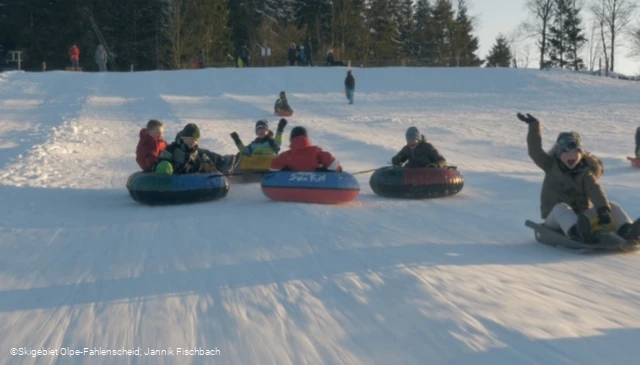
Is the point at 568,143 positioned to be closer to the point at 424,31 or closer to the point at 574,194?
the point at 574,194

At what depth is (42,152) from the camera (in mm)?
15188

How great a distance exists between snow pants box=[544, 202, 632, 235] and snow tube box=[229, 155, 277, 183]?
18.3 feet

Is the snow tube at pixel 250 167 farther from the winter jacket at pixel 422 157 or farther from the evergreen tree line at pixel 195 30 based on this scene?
the evergreen tree line at pixel 195 30

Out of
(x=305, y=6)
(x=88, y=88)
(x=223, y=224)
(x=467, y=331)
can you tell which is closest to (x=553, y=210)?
(x=467, y=331)

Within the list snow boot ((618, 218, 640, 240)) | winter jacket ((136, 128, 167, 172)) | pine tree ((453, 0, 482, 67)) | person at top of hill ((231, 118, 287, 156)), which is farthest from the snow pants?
pine tree ((453, 0, 482, 67))

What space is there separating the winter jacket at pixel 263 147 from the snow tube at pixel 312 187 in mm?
2460

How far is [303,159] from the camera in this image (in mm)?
10023

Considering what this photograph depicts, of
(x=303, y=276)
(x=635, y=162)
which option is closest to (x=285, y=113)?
(x=635, y=162)

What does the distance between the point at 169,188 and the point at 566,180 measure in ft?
15.4

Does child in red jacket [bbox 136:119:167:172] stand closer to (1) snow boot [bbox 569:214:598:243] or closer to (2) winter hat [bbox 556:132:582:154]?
(2) winter hat [bbox 556:132:582:154]

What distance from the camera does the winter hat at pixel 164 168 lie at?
32.3 ft

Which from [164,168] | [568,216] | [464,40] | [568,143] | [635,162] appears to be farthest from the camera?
[464,40]

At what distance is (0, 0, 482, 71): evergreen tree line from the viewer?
58219 mm

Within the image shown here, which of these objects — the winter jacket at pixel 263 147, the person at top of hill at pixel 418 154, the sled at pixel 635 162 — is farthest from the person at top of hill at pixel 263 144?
the sled at pixel 635 162
